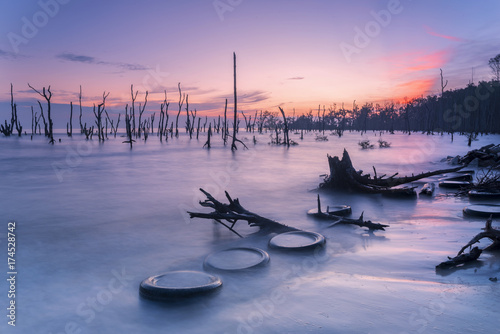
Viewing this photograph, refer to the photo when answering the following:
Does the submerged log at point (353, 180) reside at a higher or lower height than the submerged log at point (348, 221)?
higher

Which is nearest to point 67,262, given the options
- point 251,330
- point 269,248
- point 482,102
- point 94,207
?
point 269,248

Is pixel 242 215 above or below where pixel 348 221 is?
above

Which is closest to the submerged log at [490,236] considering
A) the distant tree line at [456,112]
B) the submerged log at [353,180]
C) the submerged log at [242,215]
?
the submerged log at [242,215]

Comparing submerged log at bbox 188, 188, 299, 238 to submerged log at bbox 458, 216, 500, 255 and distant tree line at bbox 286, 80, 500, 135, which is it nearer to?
submerged log at bbox 458, 216, 500, 255

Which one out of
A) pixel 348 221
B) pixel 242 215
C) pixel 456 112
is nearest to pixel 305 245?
pixel 242 215

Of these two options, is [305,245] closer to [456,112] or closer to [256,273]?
[256,273]

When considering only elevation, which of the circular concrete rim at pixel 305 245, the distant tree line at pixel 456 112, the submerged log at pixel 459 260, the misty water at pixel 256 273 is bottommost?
the misty water at pixel 256 273

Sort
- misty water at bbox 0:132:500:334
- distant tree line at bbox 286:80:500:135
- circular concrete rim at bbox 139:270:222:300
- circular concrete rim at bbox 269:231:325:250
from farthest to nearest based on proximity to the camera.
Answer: distant tree line at bbox 286:80:500:135, circular concrete rim at bbox 269:231:325:250, circular concrete rim at bbox 139:270:222:300, misty water at bbox 0:132:500:334

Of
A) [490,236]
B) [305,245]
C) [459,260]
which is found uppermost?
[490,236]

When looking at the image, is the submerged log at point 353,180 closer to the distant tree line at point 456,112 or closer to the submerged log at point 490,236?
the submerged log at point 490,236

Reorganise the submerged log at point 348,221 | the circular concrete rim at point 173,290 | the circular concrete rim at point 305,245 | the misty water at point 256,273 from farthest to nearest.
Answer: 1. the submerged log at point 348,221
2. the circular concrete rim at point 305,245
3. the circular concrete rim at point 173,290
4. the misty water at point 256,273

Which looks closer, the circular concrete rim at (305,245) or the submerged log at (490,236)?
the submerged log at (490,236)

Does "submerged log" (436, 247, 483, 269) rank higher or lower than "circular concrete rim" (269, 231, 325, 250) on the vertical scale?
higher

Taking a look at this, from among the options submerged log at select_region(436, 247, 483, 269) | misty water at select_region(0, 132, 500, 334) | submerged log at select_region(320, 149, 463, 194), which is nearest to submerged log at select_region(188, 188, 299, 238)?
misty water at select_region(0, 132, 500, 334)
